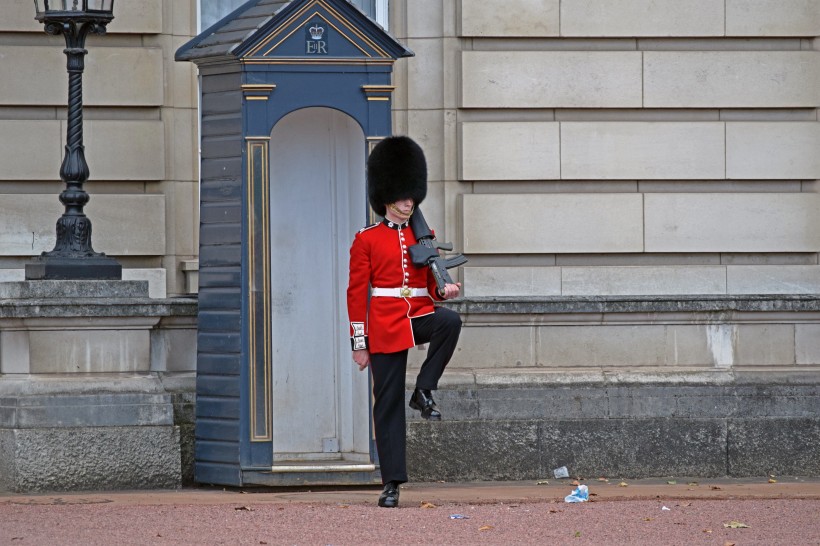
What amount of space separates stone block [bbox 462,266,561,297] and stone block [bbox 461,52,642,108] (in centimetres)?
99

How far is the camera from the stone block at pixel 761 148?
10.0 metres

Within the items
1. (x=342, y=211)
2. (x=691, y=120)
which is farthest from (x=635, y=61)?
(x=342, y=211)

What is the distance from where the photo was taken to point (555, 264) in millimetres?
9945

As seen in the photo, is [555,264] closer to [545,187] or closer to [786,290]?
[545,187]

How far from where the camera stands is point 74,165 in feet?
28.4

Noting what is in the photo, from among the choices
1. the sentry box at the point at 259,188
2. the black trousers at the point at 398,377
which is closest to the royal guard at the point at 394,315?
the black trousers at the point at 398,377

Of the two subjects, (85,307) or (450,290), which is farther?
(85,307)

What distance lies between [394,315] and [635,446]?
2249 millimetres

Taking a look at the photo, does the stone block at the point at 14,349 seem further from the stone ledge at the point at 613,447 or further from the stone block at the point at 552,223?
the stone block at the point at 552,223

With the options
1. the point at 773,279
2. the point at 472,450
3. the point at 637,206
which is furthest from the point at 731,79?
the point at 472,450

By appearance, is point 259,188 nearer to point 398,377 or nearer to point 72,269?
point 72,269

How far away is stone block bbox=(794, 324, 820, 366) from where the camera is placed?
32.6ft

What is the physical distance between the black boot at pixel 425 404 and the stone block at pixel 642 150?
8.44ft

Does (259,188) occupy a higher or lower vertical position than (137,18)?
lower
